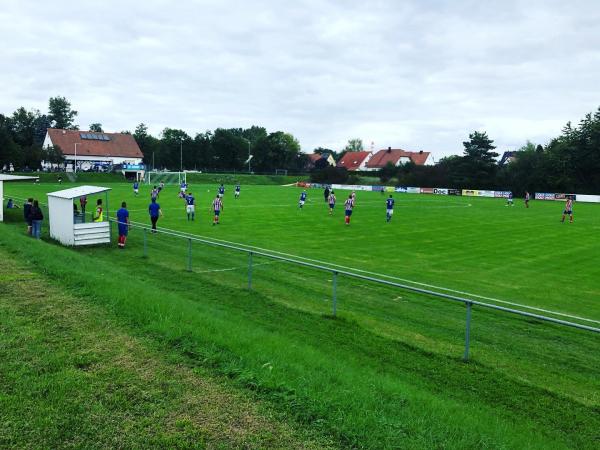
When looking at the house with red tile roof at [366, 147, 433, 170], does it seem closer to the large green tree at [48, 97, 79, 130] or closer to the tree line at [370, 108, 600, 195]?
the tree line at [370, 108, 600, 195]

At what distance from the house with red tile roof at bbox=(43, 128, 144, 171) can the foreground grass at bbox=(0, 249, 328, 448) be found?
331 ft

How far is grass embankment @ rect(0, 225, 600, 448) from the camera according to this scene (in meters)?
5.29

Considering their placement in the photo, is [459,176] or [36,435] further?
[459,176]

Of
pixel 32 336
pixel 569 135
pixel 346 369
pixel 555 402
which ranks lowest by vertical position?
pixel 555 402

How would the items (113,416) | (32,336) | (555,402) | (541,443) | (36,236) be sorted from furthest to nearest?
(36,236) < (555,402) < (32,336) < (541,443) < (113,416)

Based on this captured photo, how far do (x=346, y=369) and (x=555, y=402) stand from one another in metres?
3.29

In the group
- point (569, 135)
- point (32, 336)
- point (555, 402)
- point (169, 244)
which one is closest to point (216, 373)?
point (32, 336)

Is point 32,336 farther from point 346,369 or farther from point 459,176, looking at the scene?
point 459,176

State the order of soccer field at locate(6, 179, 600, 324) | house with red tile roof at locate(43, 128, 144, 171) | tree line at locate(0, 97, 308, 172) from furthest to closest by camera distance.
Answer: tree line at locate(0, 97, 308, 172), house with red tile roof at locate(43, 128, 144, 171), soccer field at locate(6, 179, 600, 324)

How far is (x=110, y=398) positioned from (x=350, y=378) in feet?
9.86

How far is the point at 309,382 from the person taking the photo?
6.07 meters

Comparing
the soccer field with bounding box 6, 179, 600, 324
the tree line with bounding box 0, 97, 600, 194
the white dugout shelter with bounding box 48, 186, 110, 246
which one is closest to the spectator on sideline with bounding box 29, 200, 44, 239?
the white dugout shelter with bounding box 48, 186, 110, 246

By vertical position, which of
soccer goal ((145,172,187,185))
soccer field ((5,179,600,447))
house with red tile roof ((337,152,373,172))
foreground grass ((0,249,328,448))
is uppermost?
house with red tile roof ((337,152,373,172))

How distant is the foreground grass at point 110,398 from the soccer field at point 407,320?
668mm
